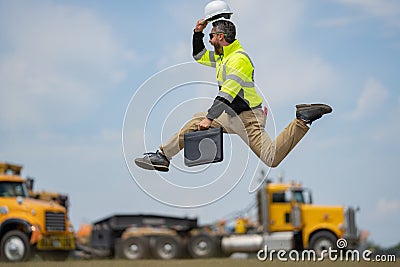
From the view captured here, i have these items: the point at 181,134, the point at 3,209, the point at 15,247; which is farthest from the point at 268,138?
the point at 3,209

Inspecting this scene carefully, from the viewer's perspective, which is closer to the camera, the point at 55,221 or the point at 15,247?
the point at 15,247

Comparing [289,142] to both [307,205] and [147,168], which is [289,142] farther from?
[307,205]

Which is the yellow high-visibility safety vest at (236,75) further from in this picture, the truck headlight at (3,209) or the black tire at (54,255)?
the black tire at (54,255)

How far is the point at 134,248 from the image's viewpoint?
31.9 meters

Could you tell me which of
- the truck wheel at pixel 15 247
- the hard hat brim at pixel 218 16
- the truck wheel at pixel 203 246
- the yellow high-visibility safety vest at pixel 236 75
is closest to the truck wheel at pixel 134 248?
the truck wheel at pixel 203 246

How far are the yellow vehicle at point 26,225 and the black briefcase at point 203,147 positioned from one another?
55.3 feet

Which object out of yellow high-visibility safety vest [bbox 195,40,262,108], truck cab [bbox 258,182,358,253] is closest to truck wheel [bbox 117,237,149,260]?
truck cab [bbox 258,182,358,253]

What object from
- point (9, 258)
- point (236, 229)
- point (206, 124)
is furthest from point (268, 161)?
point (236, 229)

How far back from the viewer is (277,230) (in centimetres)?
2995

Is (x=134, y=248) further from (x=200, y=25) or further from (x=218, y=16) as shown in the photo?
(x=218, y=16)

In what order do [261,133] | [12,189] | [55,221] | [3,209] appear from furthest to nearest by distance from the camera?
1. [55,221]
2. [12,189]
3. [3,209]
4. [261,133]

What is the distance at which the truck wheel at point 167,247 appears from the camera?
103 feet

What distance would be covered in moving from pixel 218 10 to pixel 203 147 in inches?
54.3

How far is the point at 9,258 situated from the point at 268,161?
17.2m
